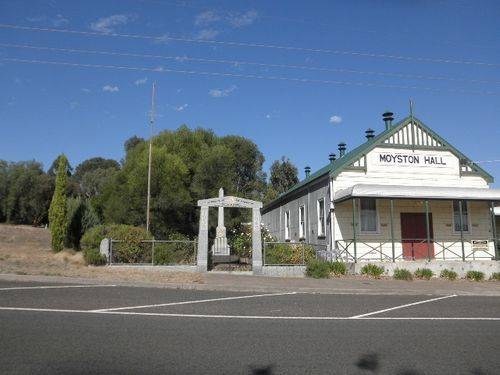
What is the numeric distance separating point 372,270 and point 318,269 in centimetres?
239

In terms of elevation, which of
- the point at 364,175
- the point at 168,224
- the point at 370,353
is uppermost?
the point at 364,175

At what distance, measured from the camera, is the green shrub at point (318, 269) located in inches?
681

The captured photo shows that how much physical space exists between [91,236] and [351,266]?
10274mm

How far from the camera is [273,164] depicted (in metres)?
53.4

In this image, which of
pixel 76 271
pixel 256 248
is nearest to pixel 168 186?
pixel 256 248

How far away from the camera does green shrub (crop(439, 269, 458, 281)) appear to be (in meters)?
18.6

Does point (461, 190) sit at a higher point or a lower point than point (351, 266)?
higher

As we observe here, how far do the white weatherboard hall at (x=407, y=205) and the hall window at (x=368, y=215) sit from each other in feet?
0.15

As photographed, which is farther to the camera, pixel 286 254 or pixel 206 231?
pixel 286 254

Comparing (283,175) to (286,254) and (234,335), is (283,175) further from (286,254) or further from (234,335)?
(234,335)

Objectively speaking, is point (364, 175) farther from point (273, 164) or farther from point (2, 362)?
point (273, 164)

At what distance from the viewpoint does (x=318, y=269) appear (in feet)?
57.2

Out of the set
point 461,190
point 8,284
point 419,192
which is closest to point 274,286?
point 8,284

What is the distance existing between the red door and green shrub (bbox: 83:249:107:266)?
12903 mm
